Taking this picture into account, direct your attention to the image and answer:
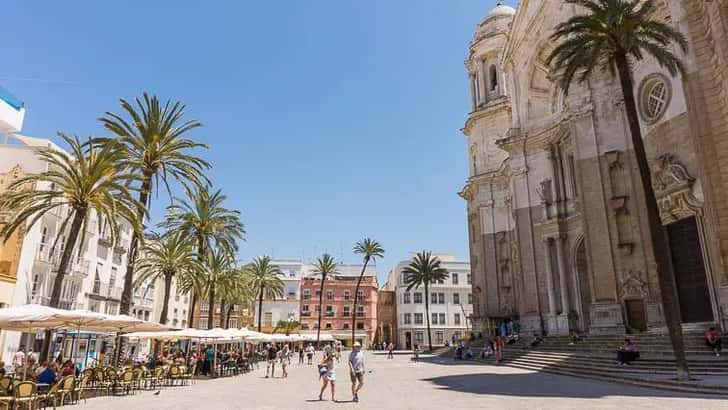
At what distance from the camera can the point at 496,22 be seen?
2030 inches

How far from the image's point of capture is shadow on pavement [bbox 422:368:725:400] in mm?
14400

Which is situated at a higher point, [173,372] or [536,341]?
[536,341]

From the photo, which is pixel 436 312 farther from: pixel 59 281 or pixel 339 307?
pixel 59 281

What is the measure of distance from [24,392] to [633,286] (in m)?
27.0

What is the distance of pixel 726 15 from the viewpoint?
19719 millimetres

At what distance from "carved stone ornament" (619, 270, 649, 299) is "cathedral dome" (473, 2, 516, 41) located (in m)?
33.2

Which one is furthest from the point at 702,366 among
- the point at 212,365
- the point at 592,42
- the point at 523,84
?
the point at 523,84

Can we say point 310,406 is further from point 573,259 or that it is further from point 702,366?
point 573,259

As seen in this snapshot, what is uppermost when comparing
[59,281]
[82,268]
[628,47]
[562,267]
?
[628,47]

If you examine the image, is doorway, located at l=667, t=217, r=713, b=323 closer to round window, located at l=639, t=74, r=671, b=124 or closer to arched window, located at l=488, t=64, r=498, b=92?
round window, located at l=639, t=74, r=671, b=124

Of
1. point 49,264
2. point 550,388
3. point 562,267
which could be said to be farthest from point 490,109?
point 49,264

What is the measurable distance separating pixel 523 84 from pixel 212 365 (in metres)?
31.0

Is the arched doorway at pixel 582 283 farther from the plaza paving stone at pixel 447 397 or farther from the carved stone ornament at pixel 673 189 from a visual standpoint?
the plaza paving stone at pixel 447 397

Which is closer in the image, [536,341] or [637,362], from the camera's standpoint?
[637,362]
